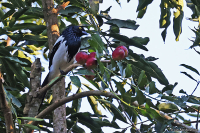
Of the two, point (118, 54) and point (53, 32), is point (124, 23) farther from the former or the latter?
point (118, 54)

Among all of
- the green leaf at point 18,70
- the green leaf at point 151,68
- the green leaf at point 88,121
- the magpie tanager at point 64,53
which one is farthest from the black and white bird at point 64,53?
the green leaf at point 151,68

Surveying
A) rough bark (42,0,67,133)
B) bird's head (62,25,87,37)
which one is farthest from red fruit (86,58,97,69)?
bird's head (62,25,87,37)

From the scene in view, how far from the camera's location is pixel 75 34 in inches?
119

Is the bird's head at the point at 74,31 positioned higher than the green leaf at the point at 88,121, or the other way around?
the bird's head at the point at 74,31

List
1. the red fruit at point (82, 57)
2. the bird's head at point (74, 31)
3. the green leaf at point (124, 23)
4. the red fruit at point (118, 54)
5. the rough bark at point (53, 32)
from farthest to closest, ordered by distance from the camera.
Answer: the bird's head at point (74, 31)
the rough bark at point (53, 32)
the green leaf at point (124, 23)
the red fruit at point (82, 57)
the red fruit at point (118, 54)

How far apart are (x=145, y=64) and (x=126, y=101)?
0.68 meters

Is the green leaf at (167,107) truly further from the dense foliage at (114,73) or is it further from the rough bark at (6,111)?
the rough bark at (6,111)

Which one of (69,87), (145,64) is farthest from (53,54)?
(145,64)

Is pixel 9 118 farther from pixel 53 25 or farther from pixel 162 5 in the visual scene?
pixel 162 5

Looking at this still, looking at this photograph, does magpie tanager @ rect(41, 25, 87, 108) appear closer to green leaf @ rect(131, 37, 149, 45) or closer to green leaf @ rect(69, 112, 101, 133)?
green leaf @ rect(69, 112, 101, 133)

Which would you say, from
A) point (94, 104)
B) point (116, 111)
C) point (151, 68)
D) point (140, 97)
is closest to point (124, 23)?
point (151, 68)

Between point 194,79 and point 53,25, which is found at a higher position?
point 53,25

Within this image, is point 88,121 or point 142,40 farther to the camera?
point 88,121

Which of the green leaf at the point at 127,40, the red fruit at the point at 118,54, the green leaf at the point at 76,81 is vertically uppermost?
the green leaf at the point at 127,40
